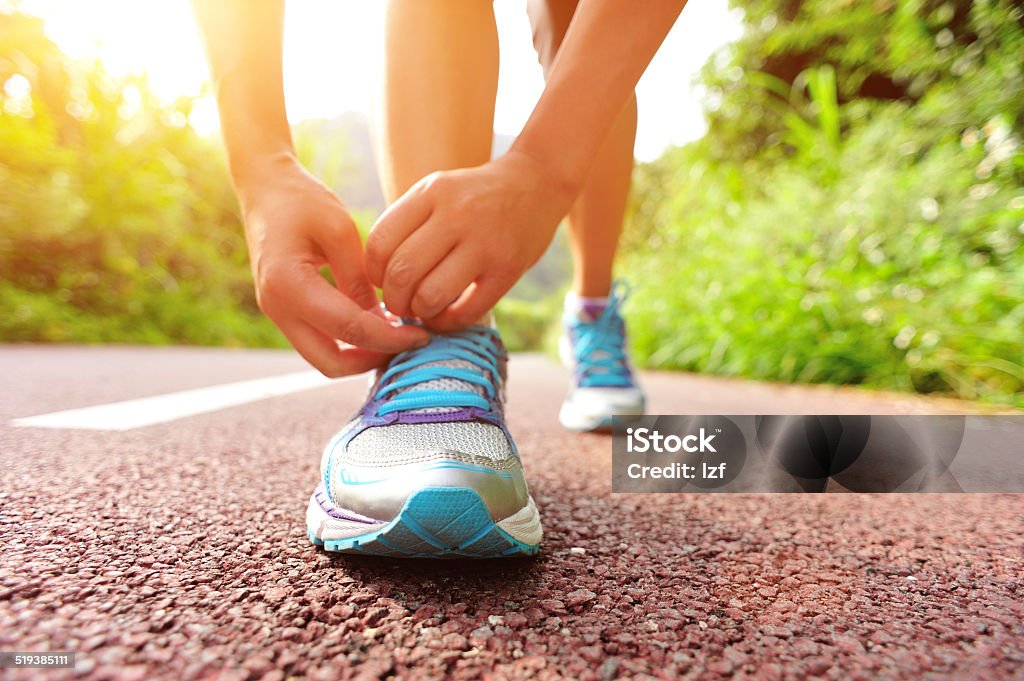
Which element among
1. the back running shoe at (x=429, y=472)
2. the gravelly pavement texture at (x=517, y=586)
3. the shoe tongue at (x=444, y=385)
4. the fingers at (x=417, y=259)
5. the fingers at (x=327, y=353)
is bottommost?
the gravelly pavement texture at (x=517, y=586)

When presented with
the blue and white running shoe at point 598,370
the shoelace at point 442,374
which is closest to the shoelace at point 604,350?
the blue and white running shoe at point 598,370

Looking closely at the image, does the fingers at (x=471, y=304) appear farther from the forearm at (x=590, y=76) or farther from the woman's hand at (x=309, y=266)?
the forearm at (x=590, y=76)

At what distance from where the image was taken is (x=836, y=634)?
0.57m

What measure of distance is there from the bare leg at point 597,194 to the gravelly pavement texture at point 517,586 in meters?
0.79

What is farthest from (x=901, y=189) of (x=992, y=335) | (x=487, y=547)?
(x=487, y=547)

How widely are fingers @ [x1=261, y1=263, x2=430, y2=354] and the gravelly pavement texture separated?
0.26 meters

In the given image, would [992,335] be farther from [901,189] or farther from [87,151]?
[87,151]

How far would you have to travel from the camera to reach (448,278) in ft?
2.40

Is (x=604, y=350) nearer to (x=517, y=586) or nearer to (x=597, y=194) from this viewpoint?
(x=597, y=194)

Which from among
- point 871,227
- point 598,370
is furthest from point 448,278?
point 871,227

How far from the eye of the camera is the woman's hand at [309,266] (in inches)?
29.8

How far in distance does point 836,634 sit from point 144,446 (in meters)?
1.20

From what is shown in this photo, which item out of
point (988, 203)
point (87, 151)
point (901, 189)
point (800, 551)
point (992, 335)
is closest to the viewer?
point (800, 551)

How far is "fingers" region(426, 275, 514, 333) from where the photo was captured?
792mm
